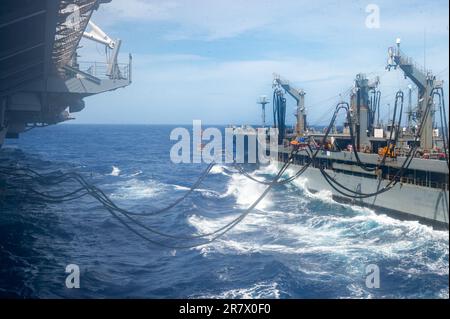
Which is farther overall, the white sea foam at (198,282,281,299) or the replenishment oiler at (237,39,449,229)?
the replenishment oiler at (237,39,449,229)

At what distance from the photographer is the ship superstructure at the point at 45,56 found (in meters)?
14.3

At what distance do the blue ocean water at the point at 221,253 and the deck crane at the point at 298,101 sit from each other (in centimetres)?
2228

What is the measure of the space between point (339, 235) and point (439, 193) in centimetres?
685

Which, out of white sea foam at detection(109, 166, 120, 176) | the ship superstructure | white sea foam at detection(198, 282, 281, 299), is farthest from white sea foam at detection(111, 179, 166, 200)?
white sea foam at detection(198, 282, 281, 299)

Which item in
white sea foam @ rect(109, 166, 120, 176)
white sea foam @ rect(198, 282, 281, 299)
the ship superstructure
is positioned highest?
the ship superstructure

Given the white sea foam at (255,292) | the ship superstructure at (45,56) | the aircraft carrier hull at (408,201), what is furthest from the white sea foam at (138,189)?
the white sea foam at (255,292)

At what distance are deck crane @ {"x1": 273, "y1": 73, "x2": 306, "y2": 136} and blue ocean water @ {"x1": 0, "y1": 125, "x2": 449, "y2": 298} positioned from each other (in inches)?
877

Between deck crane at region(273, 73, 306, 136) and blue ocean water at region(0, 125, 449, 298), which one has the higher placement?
deck crane at region(273, 73, 306, 136)

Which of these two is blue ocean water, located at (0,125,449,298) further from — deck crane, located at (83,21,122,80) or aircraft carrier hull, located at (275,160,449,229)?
deck crane, located at (83,21,122,80)

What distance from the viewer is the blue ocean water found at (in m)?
13.4

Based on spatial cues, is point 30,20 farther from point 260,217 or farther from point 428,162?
point 428,162

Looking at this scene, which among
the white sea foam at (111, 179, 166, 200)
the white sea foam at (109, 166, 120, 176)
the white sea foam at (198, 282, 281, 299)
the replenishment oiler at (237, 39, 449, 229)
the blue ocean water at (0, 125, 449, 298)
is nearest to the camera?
the white sea foam at (198, 282, 281, 299)
